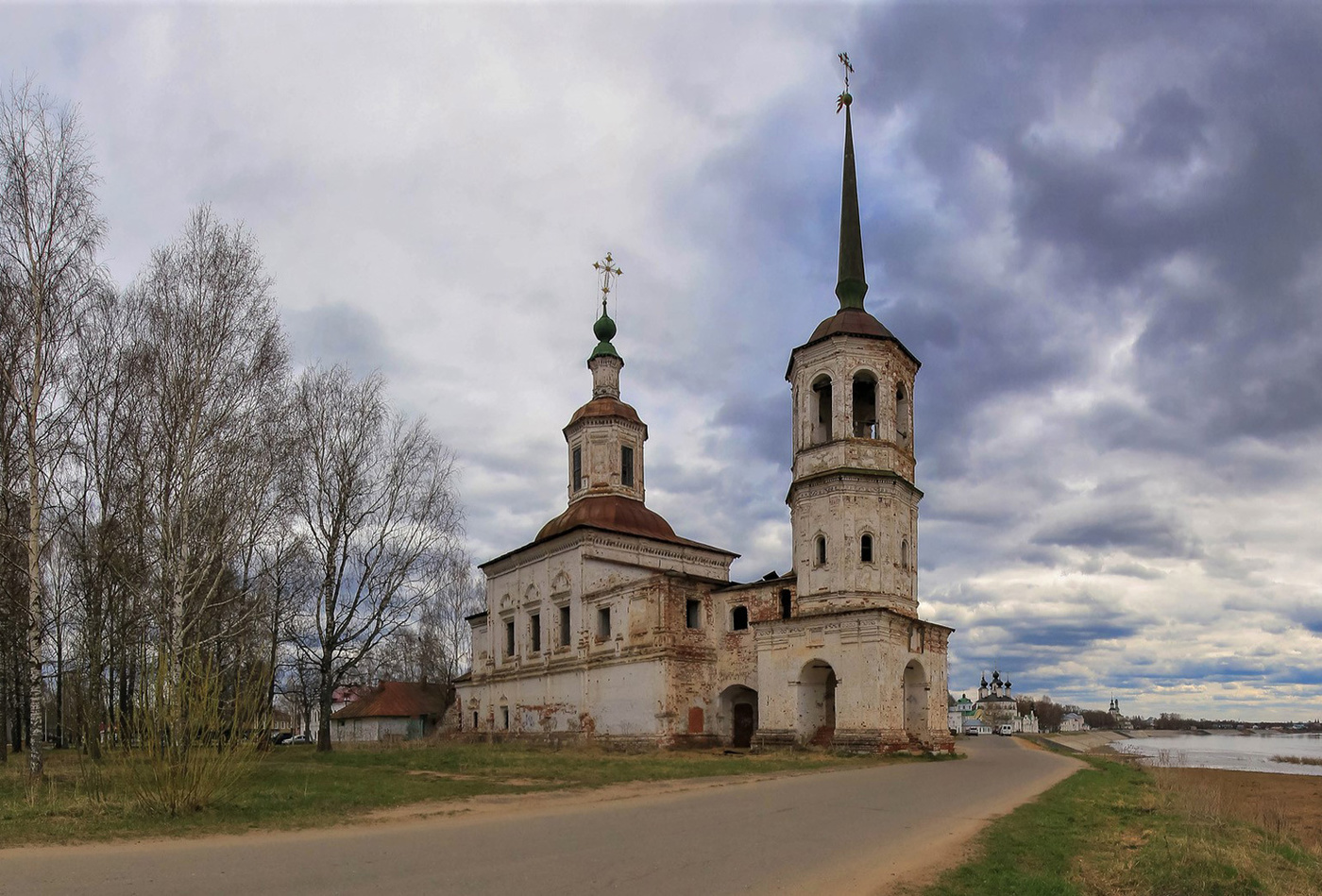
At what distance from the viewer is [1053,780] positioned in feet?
64.8

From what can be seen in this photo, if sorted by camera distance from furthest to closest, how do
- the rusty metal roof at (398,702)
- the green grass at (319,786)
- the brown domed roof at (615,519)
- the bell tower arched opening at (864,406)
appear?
the rusty metal roof at (398,702), the brown domed roof at (615,519), the bell tower arched opening at (864,406), the green grass at (319,786)

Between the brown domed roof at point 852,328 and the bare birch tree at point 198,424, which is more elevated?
the brown domed roof at point 852,328

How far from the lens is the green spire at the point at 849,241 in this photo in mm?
32656

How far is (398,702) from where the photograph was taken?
50938 mm

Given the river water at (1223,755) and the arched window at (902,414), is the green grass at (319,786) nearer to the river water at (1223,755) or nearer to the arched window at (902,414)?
the arched window at (902,414)

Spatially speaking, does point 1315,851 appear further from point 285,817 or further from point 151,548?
point 151,548

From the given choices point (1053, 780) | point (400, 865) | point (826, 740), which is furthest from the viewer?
point (826, 740)

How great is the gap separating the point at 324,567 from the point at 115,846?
64.8 feet

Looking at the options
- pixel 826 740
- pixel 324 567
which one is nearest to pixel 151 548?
pixel 324 567

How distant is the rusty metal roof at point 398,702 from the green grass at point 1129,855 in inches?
1645

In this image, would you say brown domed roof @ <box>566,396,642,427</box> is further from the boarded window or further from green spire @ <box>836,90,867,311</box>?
green spire @ <box>836,90,867,311</box>

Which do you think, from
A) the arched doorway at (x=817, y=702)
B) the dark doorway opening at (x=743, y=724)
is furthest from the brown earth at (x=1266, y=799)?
the dark doorway opening at (x=743, y=724)

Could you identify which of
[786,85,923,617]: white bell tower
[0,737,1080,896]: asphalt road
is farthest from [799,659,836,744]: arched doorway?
[0,737,1080,896]: asphalt road

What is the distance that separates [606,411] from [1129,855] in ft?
110
